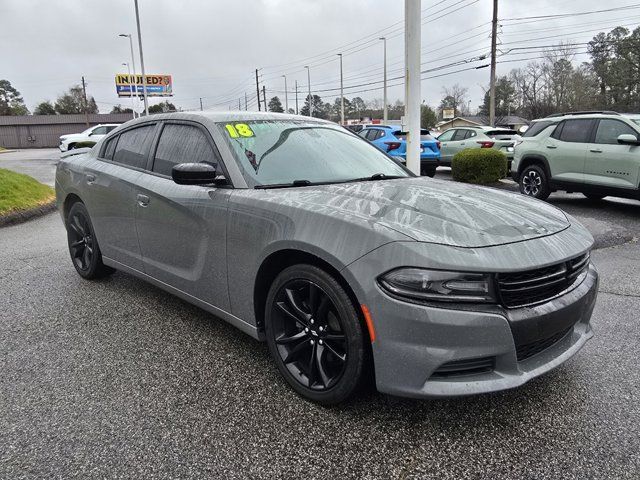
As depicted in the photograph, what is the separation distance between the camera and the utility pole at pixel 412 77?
728cm

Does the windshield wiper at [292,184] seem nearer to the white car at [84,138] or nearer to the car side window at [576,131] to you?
the car side window at [576,131]

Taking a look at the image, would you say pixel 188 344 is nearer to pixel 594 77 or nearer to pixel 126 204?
pixel 126 204

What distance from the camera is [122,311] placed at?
4059 millimetres

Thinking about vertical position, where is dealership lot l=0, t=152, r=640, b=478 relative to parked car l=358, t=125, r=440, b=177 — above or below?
below

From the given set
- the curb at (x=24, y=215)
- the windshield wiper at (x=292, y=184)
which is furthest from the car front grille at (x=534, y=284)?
the curb at (x=24, y=215)

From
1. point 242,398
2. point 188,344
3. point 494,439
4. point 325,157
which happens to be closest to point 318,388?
point 242,398

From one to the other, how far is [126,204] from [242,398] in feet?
6.68

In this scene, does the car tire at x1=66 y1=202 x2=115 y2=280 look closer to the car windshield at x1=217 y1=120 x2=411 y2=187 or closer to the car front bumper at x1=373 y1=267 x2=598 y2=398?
the car windshield at x1=217 y1=120 x2=411 y2=187

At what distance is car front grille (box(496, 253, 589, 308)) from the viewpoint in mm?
2160

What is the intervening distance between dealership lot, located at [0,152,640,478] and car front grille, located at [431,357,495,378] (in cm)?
37

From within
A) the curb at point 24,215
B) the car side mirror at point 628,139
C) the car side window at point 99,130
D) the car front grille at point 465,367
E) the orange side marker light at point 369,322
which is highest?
the car side window at point 99,130

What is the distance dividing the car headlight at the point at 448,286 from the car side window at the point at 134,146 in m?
2.64

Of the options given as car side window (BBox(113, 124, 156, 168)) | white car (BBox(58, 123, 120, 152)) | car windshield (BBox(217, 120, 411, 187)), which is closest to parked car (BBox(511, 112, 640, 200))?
car windshield (BBox(217, 120, 411, 187))

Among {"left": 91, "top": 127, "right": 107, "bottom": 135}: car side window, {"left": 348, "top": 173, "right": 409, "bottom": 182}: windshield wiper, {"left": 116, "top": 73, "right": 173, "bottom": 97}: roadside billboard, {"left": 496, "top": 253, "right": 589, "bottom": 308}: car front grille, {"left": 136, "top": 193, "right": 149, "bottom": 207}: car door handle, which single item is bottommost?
{"left": 496, "top": 253, "right": 589, "bottom": 308}: car front grille
